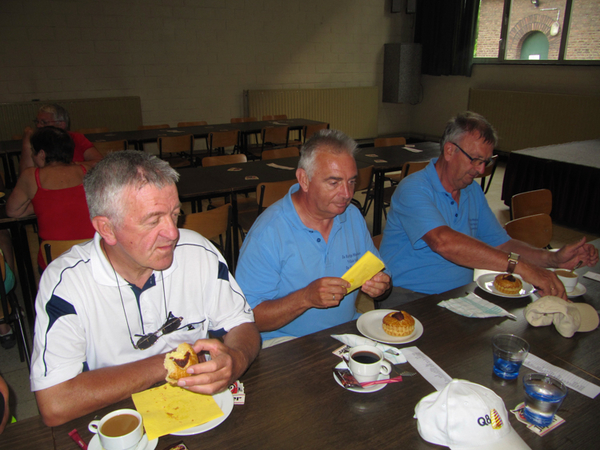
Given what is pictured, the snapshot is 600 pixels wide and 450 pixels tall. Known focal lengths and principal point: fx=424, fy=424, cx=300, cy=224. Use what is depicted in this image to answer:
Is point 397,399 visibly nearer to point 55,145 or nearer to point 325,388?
point 325,388

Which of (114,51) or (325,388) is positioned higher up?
(114,51)

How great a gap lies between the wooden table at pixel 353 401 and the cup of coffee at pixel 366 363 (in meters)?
0.05

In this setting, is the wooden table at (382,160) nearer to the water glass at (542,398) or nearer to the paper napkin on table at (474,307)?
the paper napkin on table at (474,307)

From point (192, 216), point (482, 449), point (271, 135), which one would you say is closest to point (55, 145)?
point (192, 216)

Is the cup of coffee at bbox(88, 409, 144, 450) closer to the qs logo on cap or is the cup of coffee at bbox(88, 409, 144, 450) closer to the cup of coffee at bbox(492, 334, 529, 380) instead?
the qs logo on cap

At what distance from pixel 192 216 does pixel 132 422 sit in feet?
6.45

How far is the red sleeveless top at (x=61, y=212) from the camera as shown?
267cm

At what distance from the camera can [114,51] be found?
667 centimetres

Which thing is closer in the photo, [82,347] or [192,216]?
[82,347]

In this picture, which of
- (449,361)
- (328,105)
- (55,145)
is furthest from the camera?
(328,105)

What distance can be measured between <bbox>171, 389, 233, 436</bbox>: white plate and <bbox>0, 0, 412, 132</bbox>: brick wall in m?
6.86

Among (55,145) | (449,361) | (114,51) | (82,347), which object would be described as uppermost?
(114,51)

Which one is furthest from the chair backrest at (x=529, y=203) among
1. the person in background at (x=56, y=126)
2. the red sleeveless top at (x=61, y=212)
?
the person in background at (x=56, y=126)

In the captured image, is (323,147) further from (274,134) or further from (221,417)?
(274,134)
